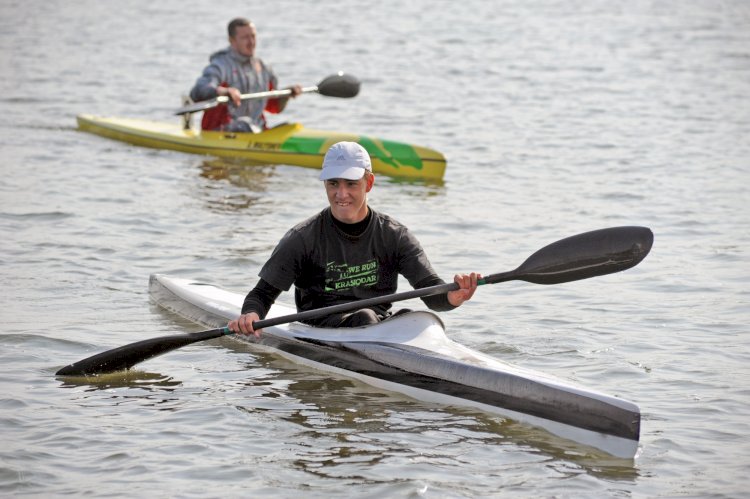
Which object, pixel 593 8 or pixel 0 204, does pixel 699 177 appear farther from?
pixel 593 8

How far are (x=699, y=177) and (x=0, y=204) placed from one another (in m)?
6.55

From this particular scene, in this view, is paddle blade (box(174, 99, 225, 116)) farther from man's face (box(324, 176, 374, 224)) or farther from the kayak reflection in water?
man's face (box(324, 176, 374, 224))

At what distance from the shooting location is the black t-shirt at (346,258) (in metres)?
5.89

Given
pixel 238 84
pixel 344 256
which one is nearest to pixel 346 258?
pixel 344 256

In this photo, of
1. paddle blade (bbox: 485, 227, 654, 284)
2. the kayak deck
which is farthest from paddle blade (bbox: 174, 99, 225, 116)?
paddle blade (bbox: 485, 227, 654, 284)

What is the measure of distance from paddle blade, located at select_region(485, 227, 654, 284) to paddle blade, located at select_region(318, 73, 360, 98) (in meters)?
7.30

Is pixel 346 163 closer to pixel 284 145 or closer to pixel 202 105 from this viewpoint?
pixel 202 105

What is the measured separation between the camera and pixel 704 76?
18984 millimetres

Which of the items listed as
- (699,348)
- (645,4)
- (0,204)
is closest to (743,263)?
(699,348)

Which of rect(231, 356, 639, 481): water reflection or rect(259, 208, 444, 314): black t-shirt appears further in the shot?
rect(259, 208, 444, 314): black t-shirt

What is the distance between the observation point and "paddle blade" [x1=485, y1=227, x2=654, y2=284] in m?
5.65

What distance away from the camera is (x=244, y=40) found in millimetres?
11875

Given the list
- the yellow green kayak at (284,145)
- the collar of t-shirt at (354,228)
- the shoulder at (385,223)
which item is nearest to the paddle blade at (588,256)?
the shoulder at (385,223)

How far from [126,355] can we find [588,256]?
92.9 inches
